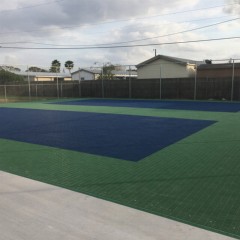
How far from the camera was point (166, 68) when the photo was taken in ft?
103

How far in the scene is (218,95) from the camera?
20.9m

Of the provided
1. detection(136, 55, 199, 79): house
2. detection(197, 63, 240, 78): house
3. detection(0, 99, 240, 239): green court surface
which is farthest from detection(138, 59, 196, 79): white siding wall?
detection(0, 99, 240, 239): green court surface

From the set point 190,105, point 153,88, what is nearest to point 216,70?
point 153,88

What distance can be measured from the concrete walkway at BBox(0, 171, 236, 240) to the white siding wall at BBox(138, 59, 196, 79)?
27609mm

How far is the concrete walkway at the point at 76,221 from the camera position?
Result: 296cm

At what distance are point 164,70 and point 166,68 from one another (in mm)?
291

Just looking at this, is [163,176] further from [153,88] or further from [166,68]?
[166,68]

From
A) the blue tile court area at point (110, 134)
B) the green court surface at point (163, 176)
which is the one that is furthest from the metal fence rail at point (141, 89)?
the green court surface at point (163, 176)

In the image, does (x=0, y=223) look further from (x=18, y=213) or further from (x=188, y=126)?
(x=188, y=126)

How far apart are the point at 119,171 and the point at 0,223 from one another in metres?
2.22

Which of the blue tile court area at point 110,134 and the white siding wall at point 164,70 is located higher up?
the white siding wall at point 164,70

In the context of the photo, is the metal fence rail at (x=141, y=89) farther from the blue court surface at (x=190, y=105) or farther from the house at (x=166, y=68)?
the house at (x=166, y=68)

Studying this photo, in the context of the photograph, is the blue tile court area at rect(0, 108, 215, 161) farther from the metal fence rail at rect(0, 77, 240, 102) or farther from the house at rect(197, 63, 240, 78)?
the house at rect(197, 63, 240, 78)

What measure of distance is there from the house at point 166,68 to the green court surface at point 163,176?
77.8 feet
